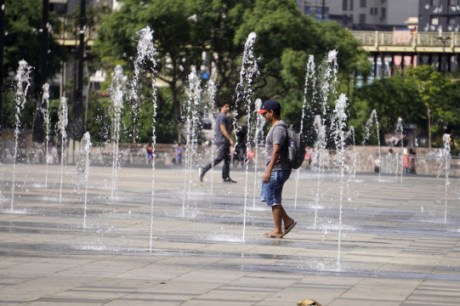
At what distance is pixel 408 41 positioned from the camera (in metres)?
122

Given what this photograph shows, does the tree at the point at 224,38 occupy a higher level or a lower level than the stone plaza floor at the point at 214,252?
higher

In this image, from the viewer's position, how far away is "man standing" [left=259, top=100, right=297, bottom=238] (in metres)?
17.4

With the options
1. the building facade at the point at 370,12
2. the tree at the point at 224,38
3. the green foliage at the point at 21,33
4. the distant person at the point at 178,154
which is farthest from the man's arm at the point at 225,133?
the building facade at the point at 370,12

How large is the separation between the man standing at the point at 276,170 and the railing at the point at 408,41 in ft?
328

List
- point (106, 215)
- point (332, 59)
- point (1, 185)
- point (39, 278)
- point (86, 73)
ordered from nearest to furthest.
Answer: point (39, 278) → point (106, 215) → point (1, 185) → point (332, 59) → point (86, 73)

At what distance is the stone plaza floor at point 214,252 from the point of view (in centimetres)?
1166

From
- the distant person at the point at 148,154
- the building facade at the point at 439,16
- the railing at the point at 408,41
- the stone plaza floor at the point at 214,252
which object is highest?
the building facade at the point at 439,16

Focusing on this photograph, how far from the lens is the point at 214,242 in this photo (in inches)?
648

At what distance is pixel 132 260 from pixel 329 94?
61067mm

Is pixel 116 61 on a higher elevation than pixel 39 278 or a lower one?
higher

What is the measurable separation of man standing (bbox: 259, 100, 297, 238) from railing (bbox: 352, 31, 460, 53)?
328 ft

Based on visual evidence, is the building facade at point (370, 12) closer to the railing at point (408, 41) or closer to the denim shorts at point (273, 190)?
the railing at point (408, 41)

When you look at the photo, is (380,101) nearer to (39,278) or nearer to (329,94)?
(329,94)

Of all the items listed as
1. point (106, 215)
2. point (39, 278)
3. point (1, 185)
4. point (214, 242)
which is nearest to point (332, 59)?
point (1, 185)
